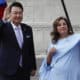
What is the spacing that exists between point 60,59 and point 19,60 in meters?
0.51

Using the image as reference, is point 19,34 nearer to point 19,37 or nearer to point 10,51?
point 19,37

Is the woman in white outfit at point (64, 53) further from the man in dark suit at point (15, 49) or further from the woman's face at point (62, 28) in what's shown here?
the man in dark suit at point (15, 49)

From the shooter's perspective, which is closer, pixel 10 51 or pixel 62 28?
pixel 10 51

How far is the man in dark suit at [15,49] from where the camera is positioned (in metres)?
5.84

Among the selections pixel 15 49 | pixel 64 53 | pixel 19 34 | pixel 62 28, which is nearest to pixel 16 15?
pixel 19 34

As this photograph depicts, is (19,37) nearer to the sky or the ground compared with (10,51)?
nearer to the sky

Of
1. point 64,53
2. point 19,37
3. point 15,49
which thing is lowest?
point 64,53

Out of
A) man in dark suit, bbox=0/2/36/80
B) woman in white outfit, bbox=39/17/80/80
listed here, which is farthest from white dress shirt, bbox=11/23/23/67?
woman in white outfit, bbox=39/17/80/80

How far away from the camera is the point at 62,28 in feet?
20.0

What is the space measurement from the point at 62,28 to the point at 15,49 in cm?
62

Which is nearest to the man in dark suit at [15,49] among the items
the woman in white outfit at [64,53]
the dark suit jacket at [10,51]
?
the dark suit jacket at [10,51]

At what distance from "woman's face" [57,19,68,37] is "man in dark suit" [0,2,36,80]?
36cm

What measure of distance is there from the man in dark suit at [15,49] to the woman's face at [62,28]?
0.36 meters

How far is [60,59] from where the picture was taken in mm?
6117
